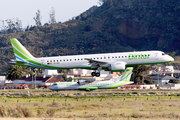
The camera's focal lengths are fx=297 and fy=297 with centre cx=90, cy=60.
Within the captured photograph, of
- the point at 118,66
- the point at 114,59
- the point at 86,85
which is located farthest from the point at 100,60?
the point at 86,85

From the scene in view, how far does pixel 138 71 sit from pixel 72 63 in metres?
65.3

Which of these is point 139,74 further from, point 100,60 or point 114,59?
point 100,60

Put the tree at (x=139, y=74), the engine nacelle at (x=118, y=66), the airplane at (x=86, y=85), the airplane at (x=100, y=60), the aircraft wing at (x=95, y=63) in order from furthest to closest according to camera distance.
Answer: the tree at (x=139, y=74), the airplane at (x=86, y=85), the airplane at (x=100, y=60), the aircraft wing at (x=95, y=63), the engine nacelle at (x=118, y=66)

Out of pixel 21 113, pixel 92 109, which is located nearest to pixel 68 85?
pixel 92 109

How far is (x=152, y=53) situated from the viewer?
57469 millimetres

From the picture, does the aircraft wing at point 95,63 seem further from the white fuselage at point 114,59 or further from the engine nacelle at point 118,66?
the engine nacelle at point 118,66

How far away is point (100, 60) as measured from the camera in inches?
2237

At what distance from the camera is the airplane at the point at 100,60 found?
185 ft

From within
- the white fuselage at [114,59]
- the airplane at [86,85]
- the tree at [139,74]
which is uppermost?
the white fuselage at [114,59]

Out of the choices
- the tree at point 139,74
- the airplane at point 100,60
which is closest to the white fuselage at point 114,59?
the airplane at point 100,60

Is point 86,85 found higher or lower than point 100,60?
lower

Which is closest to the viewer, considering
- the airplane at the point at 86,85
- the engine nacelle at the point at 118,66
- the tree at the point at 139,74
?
the engine nacelle at the point at 118,66

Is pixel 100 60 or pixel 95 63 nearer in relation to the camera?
pixel 100 60

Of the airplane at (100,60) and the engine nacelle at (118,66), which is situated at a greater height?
the airplane at (100,60)
